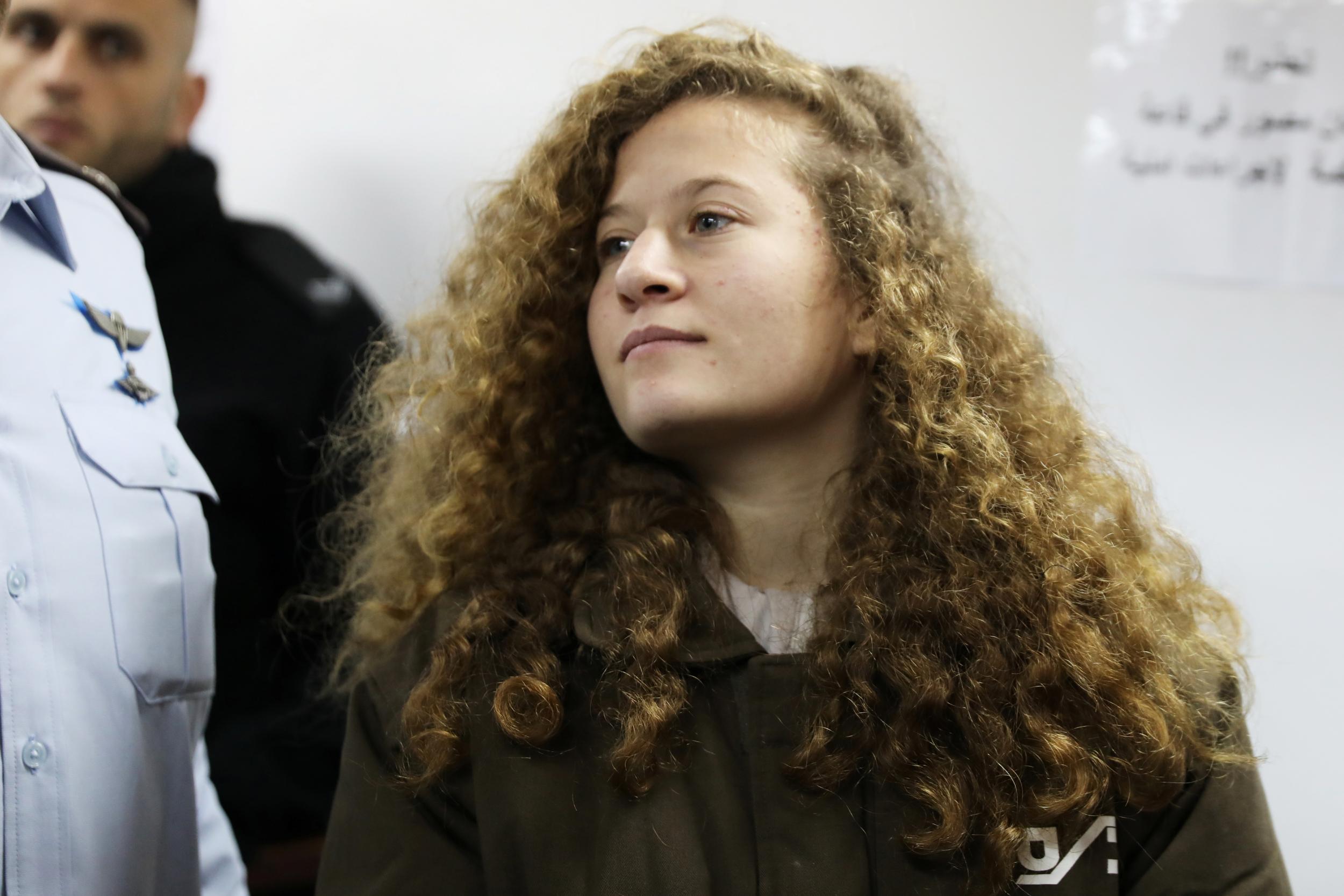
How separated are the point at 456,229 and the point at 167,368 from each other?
56 cm

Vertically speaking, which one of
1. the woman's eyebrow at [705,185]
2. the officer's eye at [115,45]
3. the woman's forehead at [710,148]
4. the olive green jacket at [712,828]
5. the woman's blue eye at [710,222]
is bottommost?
the olive green jacket at [712,828]

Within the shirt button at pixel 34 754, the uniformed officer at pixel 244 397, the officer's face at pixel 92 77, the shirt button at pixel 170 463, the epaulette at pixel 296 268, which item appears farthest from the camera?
the epaulette at pixel 296 268

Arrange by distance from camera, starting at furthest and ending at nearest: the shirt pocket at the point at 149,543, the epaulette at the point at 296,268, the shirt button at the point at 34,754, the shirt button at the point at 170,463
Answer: the epaulette at the point at 296,268
the shirt button at the point at 170,463
the shirt pocket at the point at 149,543
the shirt button at the point at 34,754

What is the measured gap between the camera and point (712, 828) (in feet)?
3.75

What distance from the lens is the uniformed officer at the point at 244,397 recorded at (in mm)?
1589

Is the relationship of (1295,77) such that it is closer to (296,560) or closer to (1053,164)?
(1053,164)

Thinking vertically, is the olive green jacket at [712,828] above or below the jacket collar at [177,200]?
below

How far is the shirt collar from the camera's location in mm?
1177

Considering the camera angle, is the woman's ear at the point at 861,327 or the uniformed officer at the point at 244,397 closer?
the woman's ear at the point at 861,327

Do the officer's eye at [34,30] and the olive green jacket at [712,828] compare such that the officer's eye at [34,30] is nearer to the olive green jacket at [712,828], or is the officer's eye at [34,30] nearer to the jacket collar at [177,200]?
the jacket collar at [177,200]

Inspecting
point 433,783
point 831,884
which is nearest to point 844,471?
point 831,884

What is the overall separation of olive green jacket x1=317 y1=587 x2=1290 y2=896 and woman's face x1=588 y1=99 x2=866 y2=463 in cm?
23

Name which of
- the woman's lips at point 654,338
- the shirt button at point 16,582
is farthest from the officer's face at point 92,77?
the woman's lips at point 654,338

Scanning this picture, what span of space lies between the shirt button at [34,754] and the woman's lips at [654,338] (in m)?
0.68
